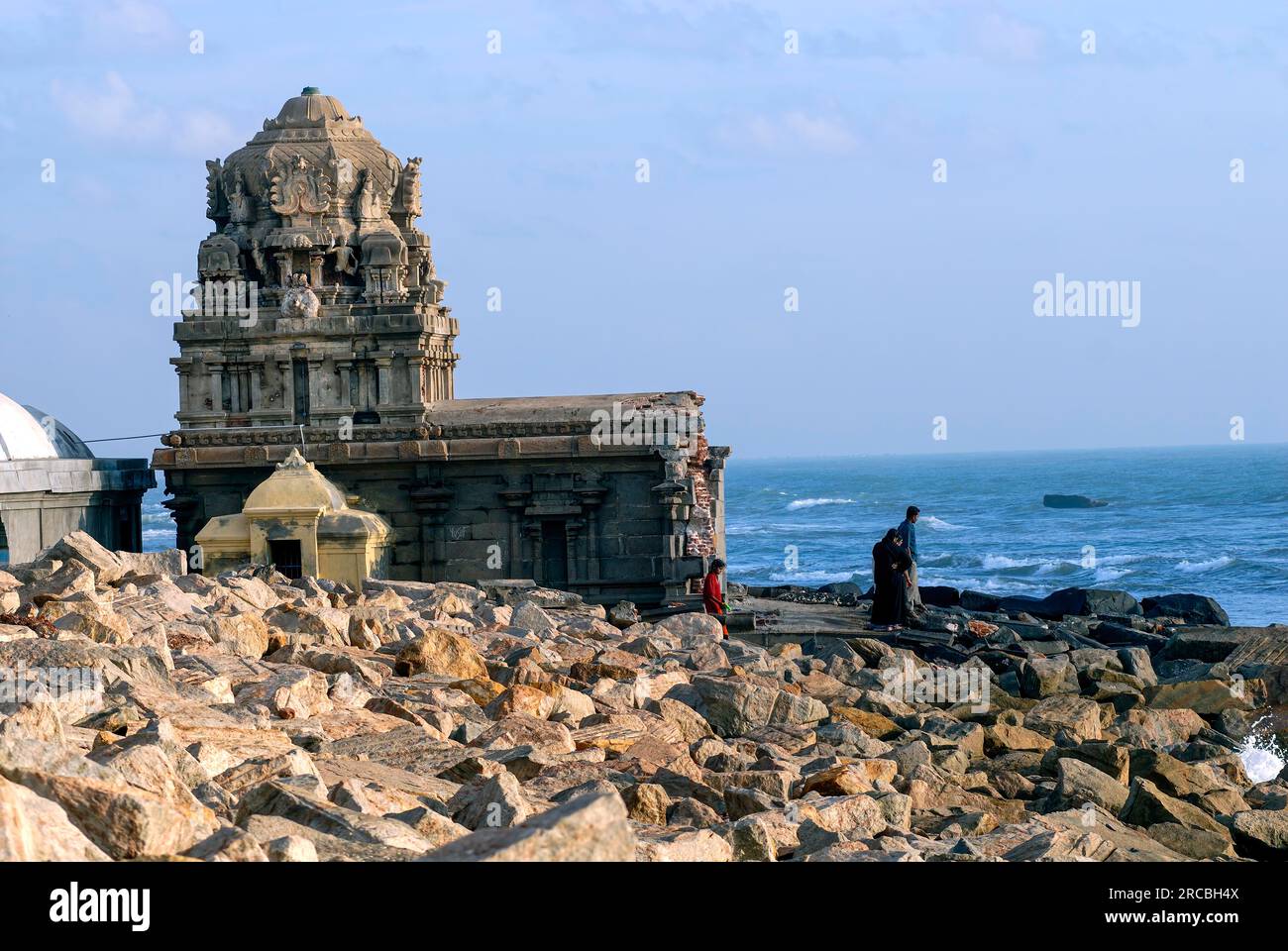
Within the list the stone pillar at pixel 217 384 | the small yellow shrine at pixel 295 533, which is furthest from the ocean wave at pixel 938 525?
the small yellow shrine at pixel 295 533

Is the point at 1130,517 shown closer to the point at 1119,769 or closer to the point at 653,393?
the point at 653,393

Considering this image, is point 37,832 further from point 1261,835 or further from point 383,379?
point 383,379

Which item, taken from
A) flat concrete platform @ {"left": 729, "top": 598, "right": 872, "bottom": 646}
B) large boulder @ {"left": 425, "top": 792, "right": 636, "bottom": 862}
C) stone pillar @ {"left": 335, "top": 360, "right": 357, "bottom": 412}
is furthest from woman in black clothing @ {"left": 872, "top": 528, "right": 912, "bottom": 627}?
large boulder @ {"left": 425, "top": 792, "right": 636, "bottom": 862}

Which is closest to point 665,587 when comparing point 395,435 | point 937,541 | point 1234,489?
point 395,435

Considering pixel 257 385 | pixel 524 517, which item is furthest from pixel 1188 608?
pixel 257 385

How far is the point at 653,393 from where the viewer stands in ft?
80.4

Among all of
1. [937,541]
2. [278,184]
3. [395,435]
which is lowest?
[937,541]

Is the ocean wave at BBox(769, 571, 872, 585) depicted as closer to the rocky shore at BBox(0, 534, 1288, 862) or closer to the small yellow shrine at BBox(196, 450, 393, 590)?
the small yellow shrine at BBox(196, 450, 393, 590)

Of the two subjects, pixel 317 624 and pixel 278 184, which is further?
pixel 278 184

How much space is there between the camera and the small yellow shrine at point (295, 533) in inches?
830

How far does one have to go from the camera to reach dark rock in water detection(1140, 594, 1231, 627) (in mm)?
28922

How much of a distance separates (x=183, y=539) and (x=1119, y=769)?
15.4m

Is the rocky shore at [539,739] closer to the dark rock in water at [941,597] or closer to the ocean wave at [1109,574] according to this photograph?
the dark rock in water at [941,597]

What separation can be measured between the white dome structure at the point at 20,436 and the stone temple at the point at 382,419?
4.50 feet
